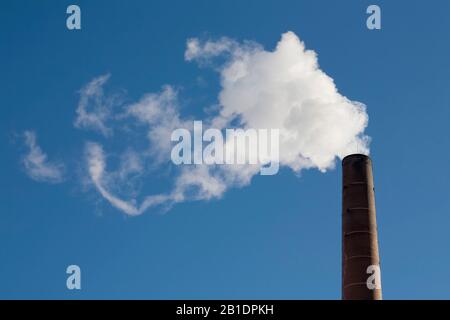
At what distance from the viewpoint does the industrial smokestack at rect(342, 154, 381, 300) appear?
18750 millimetres

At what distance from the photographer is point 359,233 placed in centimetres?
1948

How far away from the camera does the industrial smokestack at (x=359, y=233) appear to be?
18750 millimetres

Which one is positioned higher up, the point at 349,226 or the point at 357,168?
the point at 357,168
